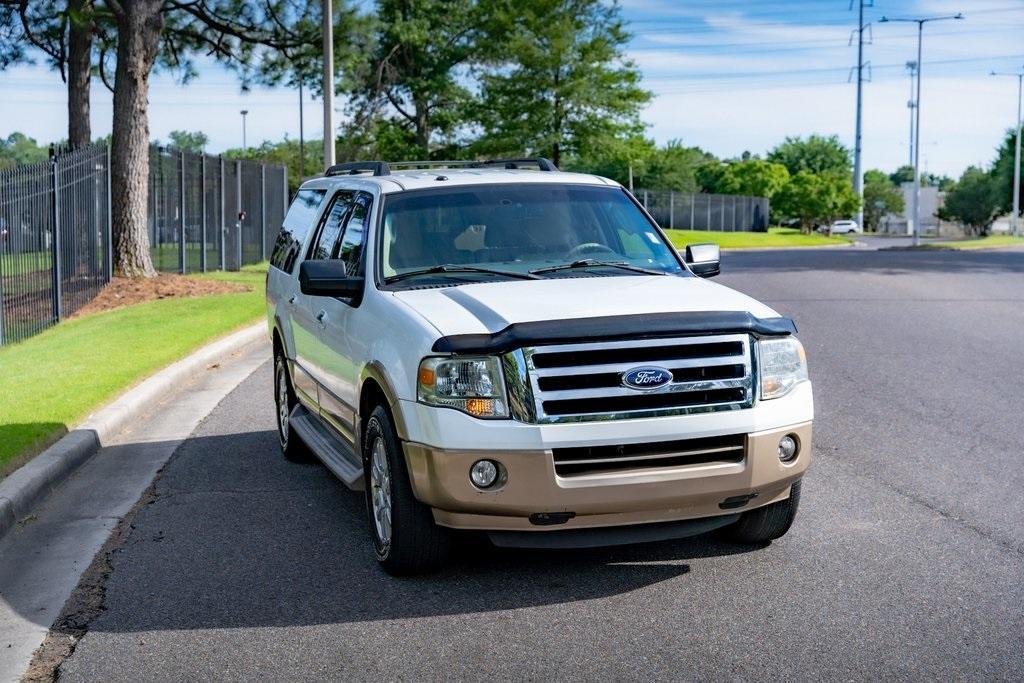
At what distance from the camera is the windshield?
6.91 m

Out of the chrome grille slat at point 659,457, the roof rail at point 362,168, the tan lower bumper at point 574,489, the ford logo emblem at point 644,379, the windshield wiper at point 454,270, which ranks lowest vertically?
the tan lower bumper at point 574,489

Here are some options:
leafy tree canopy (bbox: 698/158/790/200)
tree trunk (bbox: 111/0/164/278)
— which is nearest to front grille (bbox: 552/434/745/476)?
tree trunk (bbox: 111/0/164/278)

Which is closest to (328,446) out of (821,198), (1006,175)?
(821,198)

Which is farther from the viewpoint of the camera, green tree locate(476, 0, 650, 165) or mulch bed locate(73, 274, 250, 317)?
green tree locate(476, 0, 650, 165)

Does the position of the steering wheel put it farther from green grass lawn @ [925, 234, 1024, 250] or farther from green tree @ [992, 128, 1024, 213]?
green tree @ [992, 128, 1024, 213]

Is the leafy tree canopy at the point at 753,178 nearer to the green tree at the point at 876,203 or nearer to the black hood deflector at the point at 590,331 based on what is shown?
the green tree at the point at 876,203

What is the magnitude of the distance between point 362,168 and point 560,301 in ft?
9.19

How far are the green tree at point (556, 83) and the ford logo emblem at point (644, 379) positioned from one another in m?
48.5

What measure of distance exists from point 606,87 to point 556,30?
383 cm

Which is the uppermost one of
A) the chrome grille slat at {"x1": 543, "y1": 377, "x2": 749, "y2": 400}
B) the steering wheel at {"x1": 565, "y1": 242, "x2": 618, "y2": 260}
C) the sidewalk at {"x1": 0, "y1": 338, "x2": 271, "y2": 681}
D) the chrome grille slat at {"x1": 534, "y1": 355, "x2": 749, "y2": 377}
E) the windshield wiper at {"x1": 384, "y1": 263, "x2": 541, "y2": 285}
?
the steering wheel at {"x1": 565, "y1": 242, "x2": 618, "y2": 260}

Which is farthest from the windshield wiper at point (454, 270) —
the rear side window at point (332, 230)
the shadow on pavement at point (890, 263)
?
the shadow on pavement at point (890, 263)

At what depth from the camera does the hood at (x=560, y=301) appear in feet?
18.9

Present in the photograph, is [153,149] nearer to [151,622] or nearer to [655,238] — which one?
[655,238]

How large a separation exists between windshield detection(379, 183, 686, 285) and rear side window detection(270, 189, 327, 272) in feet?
5.24
